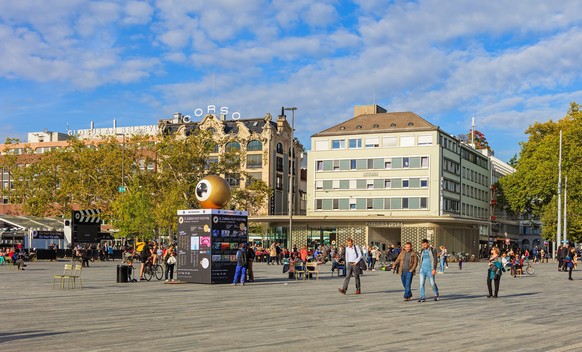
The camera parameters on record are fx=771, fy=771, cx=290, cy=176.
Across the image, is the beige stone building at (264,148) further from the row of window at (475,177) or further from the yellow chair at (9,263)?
the yellow chair at (9,263)

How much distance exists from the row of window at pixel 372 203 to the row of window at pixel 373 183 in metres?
1.41

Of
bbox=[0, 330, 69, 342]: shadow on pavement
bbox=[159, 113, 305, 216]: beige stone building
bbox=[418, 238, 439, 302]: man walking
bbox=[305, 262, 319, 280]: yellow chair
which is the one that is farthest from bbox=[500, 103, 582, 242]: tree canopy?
bbox=[0, 330, 69, 342]: shadow on pavement

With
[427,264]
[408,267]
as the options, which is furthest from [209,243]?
[427,264]

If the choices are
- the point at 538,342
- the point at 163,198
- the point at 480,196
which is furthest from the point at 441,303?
the point at 480,196

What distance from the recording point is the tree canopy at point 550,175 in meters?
75.4

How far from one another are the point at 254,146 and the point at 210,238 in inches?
2924

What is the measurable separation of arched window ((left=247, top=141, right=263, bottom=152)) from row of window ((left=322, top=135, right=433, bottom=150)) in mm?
12442

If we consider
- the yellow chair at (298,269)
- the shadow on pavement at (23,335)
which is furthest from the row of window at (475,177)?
the shadow on pavement at (23,335)

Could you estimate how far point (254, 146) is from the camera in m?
103

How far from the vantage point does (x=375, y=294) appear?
978 inches

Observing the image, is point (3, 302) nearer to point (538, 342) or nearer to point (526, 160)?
point (538, 342)

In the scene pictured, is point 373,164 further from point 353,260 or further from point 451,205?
point 353,260

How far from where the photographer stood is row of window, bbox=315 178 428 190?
86.5 m

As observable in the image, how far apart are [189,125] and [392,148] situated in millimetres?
34934
